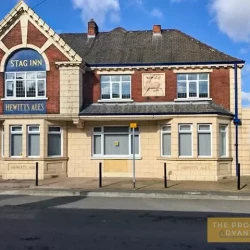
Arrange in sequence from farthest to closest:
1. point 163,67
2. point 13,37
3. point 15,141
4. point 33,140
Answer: point 163,67, point 13,37, point 15,141, point 33,140

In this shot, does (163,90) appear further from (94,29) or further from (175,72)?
(94,29)

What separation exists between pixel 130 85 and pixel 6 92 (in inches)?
261

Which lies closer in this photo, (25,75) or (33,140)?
(33,140)

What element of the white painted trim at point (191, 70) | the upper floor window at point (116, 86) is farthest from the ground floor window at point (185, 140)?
the upper floor window at point (116, 86)

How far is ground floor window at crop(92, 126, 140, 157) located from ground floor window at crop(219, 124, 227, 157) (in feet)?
14.1

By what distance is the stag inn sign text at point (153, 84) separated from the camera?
2048cm

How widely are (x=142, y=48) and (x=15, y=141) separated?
8.97 metres

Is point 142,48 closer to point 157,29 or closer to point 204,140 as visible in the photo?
point 157,29

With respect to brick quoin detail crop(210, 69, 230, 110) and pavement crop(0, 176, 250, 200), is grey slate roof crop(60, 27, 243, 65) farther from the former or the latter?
pavement crop(0, 176, 250, 200)

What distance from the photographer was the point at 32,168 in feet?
63.7

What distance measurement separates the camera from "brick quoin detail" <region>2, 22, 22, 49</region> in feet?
66.3

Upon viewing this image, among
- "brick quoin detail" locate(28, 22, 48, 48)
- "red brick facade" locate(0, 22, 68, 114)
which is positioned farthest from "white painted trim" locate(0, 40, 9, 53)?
"brick quoin detail" locate(28, 22, 48, 48)

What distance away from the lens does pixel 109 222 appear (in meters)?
8.98

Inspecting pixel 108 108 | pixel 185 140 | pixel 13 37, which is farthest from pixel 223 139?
pixel 13 37
